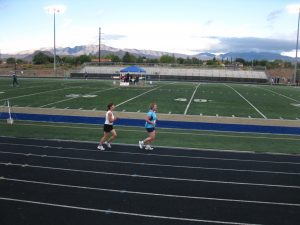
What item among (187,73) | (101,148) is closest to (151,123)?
(101,148)

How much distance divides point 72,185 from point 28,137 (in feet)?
23.1

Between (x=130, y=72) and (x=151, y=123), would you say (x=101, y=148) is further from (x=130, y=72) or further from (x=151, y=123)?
(x=130, y=72)

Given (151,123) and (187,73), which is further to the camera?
(187,73)

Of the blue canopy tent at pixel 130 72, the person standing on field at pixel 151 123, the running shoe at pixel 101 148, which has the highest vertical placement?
the blue canopy tent at pixel 130 72

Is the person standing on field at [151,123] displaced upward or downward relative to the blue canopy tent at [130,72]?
downward

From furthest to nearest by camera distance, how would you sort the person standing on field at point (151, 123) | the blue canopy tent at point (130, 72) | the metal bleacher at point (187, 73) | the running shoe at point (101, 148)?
the metal bleacher at point (187, 73), the blue canopy tent at point (130, 72), the running shoe at point (101, 148), the person standing on field at point (151, 123)

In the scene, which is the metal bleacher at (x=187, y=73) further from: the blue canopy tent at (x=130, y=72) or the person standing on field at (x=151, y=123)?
the person standing on field at (x=151, y=123)

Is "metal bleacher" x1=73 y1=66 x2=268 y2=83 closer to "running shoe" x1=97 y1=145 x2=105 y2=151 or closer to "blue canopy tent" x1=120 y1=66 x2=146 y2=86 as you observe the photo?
"blue canopy tent" x1=120 y1=66 x2=146 y2=86

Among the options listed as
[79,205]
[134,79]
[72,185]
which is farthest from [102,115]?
[134,79]

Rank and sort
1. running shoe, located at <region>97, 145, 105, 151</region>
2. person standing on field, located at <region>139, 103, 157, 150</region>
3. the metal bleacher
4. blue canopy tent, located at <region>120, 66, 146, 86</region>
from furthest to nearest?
the metal bleacher < blue canopy tent, located at <region>120, 66, 146, 86</region> < running shoe, located at <region>97, 145, 105, 151</region> < person standing on field, located at <region>139, 103, 157, 150</region>

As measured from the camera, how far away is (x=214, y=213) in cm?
844

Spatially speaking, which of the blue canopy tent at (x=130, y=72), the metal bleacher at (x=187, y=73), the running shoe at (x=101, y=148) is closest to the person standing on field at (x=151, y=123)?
the running shoe at (x=101, y=148)

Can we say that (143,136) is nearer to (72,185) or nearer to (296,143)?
(296,143)

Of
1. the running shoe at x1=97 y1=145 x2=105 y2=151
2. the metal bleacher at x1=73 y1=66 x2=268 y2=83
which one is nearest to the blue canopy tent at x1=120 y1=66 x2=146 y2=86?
the metal bleacher at x1=73 y1=66 x2=268 y2=83
